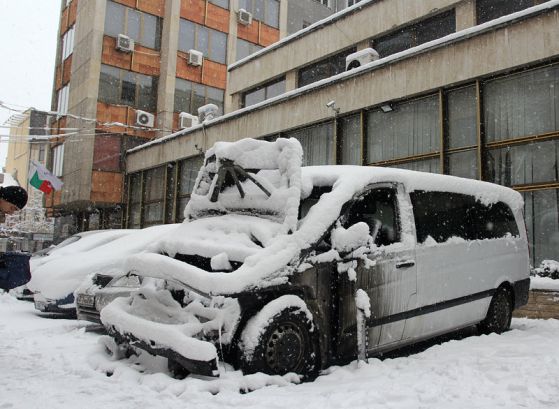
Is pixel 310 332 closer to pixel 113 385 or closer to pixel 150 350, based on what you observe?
pixel 150 350

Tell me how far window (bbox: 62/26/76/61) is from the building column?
5215mm

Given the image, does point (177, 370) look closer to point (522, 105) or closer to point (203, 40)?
point (522, 105)

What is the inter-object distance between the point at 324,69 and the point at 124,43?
473 inches

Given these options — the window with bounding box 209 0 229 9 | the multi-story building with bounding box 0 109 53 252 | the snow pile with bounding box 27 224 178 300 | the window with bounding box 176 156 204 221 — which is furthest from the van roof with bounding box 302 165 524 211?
the multi-story building with bounding box 0 109 53 252

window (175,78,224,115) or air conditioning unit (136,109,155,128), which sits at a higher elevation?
window (175,78,224,115)

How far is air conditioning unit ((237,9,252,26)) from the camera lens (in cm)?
2819

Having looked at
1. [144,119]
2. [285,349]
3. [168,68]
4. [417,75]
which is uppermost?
[168,68]

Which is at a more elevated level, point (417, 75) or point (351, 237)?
point (417, 75)

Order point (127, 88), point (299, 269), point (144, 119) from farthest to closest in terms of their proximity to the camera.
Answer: point (127, 88) < point (144, 119) < point (299, 269)

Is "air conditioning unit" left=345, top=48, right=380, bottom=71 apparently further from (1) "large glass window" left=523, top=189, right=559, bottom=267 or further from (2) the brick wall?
(2) the brick wall

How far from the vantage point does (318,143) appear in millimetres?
13531

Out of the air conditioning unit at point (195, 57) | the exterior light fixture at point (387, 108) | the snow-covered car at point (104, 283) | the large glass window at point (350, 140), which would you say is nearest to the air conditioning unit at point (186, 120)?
the air conditioning unit at point (195, 57)

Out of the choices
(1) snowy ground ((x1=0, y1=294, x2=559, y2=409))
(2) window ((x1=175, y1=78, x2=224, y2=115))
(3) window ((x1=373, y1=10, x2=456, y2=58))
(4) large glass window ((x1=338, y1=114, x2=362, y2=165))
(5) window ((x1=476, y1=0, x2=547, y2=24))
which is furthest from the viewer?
(2) window ((x1=175, y1=78, x2=224, y2=115))

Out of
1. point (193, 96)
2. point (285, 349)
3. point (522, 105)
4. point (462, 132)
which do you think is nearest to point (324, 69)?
point (462, 132)
